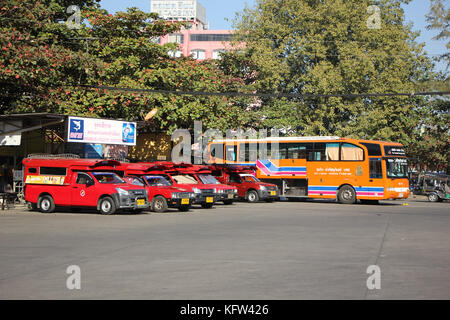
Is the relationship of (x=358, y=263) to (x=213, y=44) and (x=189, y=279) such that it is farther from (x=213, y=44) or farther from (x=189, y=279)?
(x=213, y=44)

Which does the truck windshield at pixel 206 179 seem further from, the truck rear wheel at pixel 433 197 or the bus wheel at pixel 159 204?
the truck rear wheel at pixel 433 197

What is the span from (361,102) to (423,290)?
1648 inches

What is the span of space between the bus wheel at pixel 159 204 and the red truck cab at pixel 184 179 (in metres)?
1.44

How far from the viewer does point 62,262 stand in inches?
436

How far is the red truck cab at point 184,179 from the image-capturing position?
28.4m

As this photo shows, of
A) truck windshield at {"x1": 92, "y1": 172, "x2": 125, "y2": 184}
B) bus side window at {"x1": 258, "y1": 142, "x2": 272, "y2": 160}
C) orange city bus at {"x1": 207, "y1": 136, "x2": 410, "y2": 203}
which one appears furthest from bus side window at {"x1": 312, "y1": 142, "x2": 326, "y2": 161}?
truck windshield at {"x1": 92, "y1": 172, "x2": 125, "y2": 184}

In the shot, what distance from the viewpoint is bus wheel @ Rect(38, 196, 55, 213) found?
2570 cm

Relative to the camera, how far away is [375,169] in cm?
3588

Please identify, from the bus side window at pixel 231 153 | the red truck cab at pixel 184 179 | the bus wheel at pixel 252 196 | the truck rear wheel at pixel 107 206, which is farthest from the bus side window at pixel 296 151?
the truck rear wheel at pixel 107 206

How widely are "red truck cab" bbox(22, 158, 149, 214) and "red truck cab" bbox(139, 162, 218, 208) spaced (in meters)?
2.61

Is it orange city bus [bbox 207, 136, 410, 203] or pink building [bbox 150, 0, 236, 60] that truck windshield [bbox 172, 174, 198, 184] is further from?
pink building [bbox 150, 0, 236, 60]

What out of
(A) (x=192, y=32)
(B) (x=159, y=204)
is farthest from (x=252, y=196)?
(A) (x=192, y=32)

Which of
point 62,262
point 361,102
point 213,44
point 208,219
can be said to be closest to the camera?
point 62,262
